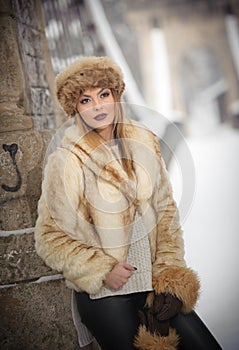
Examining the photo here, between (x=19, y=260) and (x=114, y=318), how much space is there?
38 centimetres

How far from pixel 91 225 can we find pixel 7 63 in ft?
1.95

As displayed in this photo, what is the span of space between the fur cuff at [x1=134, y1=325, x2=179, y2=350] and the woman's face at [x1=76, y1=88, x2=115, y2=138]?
62 centimetres

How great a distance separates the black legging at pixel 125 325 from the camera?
1.56 m

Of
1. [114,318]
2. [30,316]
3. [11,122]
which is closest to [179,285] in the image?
[114,318]

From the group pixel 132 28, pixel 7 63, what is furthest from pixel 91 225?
pixel 132 28

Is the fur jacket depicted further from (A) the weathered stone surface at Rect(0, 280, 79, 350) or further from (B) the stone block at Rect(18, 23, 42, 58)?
(B) the stone block at Rect(18, 23, 42, 58)

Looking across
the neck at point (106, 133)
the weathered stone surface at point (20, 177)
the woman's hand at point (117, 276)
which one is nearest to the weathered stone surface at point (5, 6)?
the weathered stone surface at point (20, 177)

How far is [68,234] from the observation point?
61.9 inches

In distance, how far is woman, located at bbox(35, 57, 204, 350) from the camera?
1.57m

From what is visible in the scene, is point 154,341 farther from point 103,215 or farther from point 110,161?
point 110,161

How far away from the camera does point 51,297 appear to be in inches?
68.9

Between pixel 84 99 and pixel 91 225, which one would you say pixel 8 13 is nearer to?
pixel 84 99

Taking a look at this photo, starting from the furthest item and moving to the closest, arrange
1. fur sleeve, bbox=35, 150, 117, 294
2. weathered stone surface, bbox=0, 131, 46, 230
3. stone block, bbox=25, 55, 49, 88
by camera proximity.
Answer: stone block, bbox=25, 55, 49, 88
weathered stone surface, bbox=0, 131, 46, 230
fur sleeve, bbox=35, 150, 117, 294

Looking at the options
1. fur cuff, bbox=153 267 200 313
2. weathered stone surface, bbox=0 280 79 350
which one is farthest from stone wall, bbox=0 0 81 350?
fur cuff, bbox=153 267 200 313
